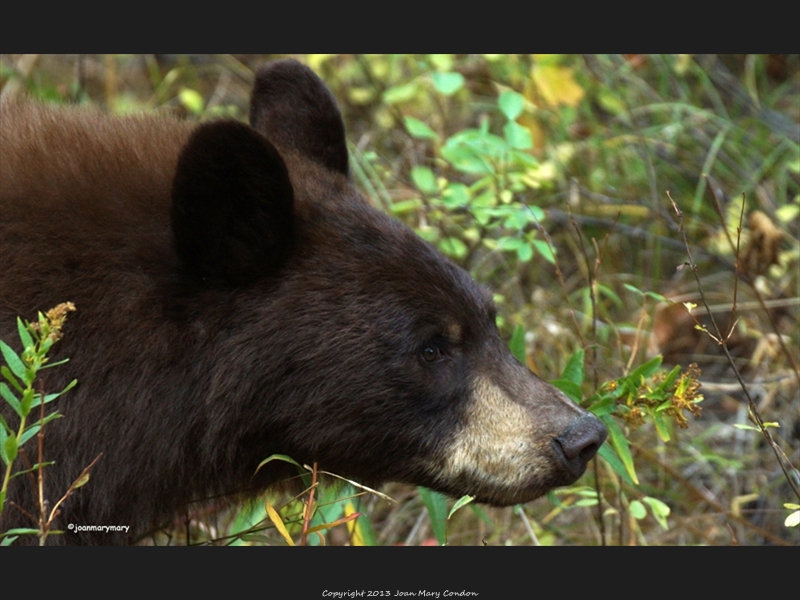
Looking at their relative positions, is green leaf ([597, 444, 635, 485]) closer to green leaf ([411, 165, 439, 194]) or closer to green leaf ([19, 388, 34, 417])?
green leaf ([411, 165, 439, 194])

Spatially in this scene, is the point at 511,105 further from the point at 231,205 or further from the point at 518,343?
the point at 231,205

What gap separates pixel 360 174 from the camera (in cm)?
618

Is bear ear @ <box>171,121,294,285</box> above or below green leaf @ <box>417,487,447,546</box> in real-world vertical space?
above

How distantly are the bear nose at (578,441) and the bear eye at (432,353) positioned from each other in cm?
51

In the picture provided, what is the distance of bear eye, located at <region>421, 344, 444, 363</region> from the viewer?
3.58 m

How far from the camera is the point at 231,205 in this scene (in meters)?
3.38

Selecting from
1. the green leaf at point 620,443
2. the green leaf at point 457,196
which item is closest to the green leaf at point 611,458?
the green leaf at point 620,443

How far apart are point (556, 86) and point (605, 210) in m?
1.07

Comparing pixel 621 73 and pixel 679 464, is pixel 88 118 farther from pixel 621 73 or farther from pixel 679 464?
pixel 621 73

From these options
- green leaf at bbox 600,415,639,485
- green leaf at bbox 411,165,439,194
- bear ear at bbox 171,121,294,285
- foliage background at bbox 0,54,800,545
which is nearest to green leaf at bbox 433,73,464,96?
foliage background at bbox 0,54,800,545

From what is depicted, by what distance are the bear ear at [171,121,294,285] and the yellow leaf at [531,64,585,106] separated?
4.67 m

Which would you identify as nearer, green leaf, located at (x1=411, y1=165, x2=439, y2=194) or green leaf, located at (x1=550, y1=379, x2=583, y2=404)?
green leaf, located at (x1=550, y1=379, x2=583, y2=404)
